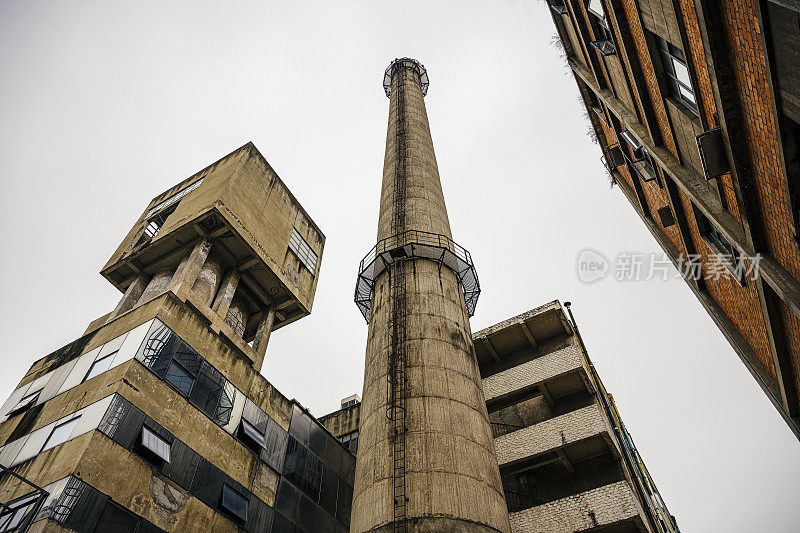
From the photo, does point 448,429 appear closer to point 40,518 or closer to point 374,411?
point 374,411

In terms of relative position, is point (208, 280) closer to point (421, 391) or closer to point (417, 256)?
point (417, 256)

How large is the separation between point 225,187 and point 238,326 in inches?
273

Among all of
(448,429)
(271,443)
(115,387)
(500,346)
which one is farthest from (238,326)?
(448,429)

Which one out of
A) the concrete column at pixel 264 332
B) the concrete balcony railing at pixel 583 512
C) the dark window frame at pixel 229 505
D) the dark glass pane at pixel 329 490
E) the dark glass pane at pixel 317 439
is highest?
the concrete column at pixel 264 332

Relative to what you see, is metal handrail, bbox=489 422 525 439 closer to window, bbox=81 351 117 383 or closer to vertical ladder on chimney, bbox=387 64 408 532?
vertical ladder on chimney, bbox=387 64 408 532

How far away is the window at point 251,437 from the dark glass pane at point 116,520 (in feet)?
15.9

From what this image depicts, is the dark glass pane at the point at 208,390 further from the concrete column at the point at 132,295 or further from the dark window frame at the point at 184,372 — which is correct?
the concrete column at the point at 132,295

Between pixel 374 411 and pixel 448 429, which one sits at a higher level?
pixel 374 411

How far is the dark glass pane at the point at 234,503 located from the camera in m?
15.3

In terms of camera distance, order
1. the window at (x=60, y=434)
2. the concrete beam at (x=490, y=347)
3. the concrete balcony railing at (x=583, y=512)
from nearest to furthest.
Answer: the concrete balcony railing at (x=583, y=512) < the window at (x=60, y=434) < the concrete beam at (x=490, y=347)

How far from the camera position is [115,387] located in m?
14.1

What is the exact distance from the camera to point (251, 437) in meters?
17.5

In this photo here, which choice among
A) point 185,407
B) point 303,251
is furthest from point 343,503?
point 303,251

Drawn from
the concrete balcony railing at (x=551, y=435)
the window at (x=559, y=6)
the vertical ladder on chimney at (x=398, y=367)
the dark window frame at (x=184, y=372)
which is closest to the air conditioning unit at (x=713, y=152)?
the vertical ladder on chimney at (x=398, y=367)
